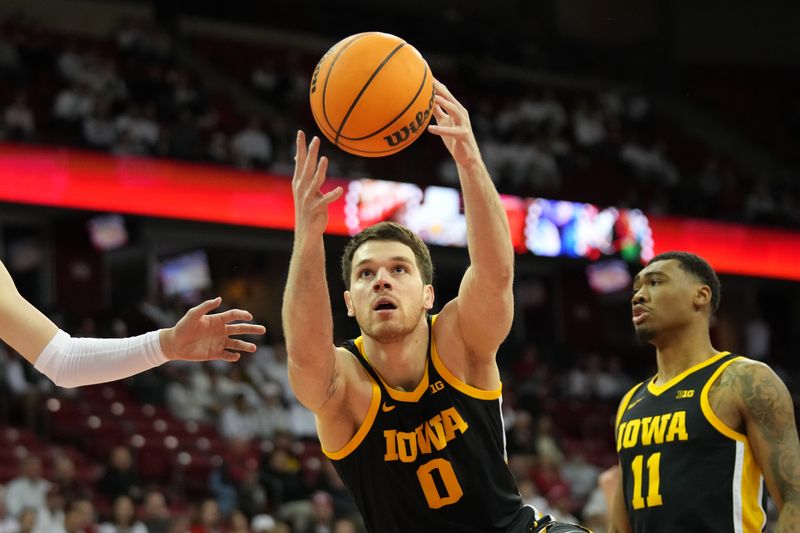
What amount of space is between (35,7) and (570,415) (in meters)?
11.6

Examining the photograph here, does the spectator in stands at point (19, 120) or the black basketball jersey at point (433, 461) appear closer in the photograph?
the black basketball jersey at point (433, 461)

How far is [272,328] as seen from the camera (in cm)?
2067

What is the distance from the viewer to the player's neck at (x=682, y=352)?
202 inches

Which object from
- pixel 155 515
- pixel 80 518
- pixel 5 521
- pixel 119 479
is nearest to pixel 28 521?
Answer: pixel 5 521

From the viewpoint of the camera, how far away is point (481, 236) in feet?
14.6

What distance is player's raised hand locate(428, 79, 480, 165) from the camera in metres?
4.43

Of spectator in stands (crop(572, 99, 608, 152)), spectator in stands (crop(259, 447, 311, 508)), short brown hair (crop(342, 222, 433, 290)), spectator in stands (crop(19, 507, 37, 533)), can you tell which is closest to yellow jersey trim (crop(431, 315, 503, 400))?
short brown hair (crop(342, 222, 433, 290))

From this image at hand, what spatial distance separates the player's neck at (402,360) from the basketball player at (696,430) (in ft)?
3.29

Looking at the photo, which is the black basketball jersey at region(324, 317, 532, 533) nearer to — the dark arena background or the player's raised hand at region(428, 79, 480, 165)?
the player's raised hand at region(428, 79, 480, 165)

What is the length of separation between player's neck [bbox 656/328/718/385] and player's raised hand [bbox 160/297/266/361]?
1.89 meters

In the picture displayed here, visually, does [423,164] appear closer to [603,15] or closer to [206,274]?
[206,274]

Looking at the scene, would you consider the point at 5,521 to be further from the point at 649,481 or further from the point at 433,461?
the point at 649,481

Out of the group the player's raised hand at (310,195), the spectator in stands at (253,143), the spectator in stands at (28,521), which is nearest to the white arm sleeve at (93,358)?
the player's raised hand at (310,195)

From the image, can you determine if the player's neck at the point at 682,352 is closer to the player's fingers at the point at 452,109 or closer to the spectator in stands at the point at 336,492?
the player's fingers at the point at 452,109
